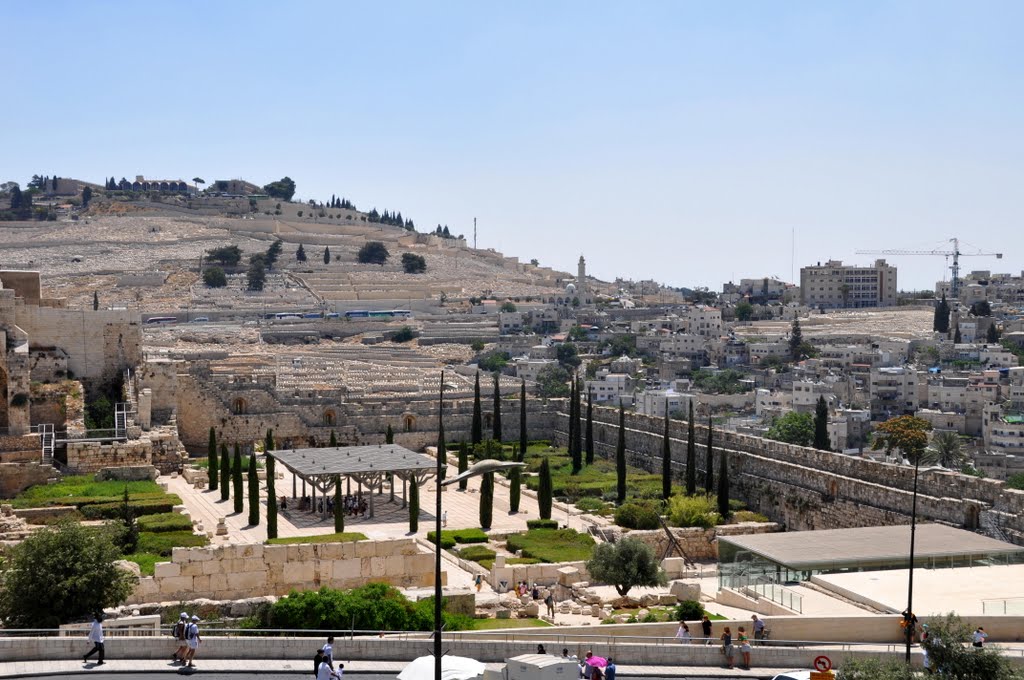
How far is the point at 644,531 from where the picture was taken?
28609mm

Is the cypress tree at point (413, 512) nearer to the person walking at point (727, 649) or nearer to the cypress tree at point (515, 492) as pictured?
the cypress tree at point (515, 492)

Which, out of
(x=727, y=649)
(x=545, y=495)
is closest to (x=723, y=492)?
(x=545, y=495)

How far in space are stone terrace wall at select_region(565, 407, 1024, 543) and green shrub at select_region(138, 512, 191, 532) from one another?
13958 mm

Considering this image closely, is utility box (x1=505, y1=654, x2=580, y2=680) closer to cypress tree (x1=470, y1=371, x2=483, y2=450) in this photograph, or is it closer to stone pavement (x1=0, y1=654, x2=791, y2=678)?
stone pavement (x1=0, y1=654, x2=791, y2=678)

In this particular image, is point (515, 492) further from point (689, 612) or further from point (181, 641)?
point (181, 641)

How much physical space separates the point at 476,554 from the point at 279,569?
6.23 meters

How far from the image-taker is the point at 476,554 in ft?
87.8

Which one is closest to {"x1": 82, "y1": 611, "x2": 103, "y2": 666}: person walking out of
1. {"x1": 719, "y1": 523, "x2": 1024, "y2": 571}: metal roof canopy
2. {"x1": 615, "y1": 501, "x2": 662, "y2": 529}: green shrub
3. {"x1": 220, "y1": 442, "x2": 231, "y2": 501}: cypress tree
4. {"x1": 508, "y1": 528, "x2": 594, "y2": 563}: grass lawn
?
{"x1": 719, "y1": 523, "x2": 1024, "y2": 571}: metal roof canopy

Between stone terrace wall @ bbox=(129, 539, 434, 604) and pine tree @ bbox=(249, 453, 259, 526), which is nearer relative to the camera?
stone terrace wall @ bbox=(129, 539, 434, 604)

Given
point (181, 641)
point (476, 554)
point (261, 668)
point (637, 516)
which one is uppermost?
point (181, 641)

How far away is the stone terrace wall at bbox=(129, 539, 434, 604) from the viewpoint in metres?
20.6

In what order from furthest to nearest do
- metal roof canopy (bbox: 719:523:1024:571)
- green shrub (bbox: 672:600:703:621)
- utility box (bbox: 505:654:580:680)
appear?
metal roof canopy (bbox: 719:523:1024:571)
green shrub (bbox: 672:600:703:621)
utility box (bbox: 505:654:580:680)

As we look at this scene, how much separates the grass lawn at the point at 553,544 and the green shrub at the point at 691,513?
231cm

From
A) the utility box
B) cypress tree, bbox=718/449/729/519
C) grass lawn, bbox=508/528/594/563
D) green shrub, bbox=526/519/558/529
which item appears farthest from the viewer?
cypress tree, bbox=718/449/729/519
